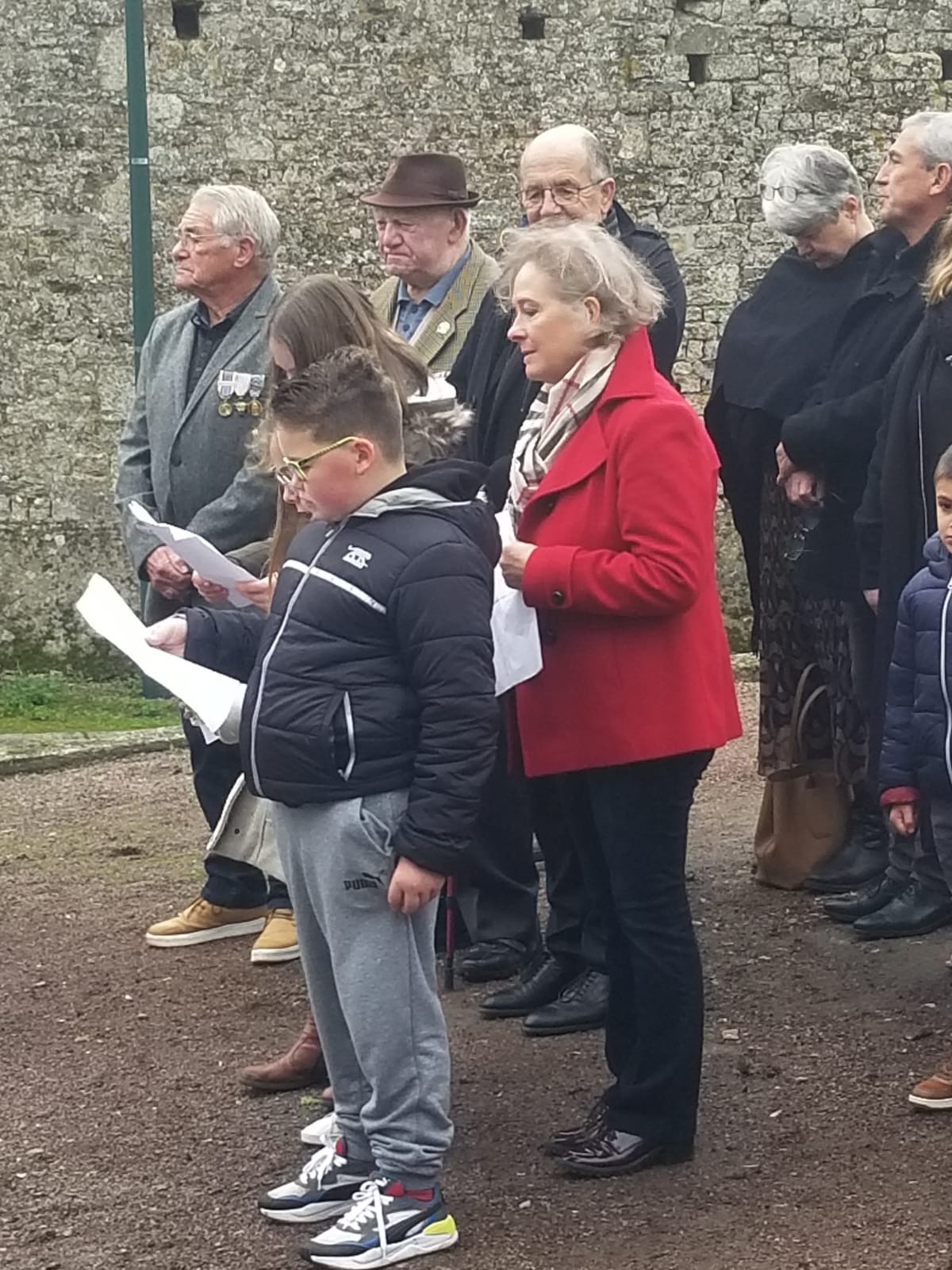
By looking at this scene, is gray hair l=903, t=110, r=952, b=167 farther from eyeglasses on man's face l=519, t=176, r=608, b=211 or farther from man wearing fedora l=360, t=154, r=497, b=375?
man wearing fedora l=360, t=154, r=497, b=375

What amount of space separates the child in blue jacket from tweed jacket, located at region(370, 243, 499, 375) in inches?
56.4

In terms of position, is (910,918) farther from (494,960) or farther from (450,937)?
(450,937)

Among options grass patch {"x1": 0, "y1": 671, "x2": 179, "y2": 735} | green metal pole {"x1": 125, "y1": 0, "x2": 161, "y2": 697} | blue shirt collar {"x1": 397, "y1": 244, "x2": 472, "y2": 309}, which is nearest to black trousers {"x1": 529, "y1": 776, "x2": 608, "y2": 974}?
blue shirt collar {"x1": 397, "y1": 244, "x2": 472, "y2": 309}

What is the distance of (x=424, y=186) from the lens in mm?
5129

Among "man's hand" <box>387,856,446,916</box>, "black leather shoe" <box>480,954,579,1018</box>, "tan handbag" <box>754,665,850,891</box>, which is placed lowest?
"black leather shoe" <box>480,954,579,1018</box>

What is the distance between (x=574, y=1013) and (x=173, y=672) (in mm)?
1424

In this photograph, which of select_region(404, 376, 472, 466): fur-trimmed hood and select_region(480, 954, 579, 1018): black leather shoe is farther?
select_region(480, 954, 579, 1018): black leather shoe

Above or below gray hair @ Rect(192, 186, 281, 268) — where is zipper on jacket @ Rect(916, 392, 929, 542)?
below

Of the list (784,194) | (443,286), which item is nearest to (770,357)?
(784,194)

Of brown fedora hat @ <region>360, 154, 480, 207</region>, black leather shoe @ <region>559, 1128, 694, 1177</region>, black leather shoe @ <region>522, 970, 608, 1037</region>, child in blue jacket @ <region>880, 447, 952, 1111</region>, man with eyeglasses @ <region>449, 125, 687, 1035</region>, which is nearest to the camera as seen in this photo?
black leather shoe @ <region>559, 1128, 694, 1177</region>

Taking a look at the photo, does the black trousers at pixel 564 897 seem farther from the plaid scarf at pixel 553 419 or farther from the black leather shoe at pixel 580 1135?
the plaid scarf at pixel 553 419

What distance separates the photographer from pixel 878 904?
5355 mm

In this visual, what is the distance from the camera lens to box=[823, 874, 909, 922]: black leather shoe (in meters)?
5.35

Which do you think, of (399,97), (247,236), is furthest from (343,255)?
(247,236)
